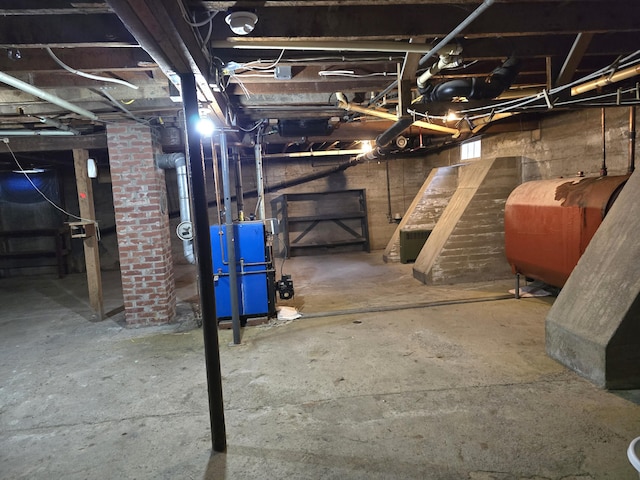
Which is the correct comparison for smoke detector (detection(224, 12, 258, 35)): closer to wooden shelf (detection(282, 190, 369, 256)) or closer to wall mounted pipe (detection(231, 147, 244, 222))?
wall mounted pipe (detection(231, 147, 244, 222))

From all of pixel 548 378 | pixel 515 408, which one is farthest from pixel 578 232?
pixel 515 408

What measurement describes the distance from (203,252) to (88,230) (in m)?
3.38

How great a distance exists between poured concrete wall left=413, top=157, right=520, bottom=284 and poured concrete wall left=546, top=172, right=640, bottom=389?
2.67m

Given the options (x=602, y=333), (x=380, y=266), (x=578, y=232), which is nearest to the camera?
(x=602, y=333)

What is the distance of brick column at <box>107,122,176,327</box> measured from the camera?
432cm

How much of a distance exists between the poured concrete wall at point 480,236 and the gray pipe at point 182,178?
352 cm

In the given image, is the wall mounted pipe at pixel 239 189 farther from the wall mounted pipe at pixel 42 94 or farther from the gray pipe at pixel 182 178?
the wall mounted pipe at pixel 42 94

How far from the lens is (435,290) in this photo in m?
5.49

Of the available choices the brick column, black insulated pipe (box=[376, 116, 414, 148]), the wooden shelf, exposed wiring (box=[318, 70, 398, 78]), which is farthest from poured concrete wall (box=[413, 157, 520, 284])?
the wooden shelf

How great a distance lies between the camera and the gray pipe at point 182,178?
449cm

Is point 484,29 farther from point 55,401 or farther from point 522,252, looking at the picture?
point 55,401

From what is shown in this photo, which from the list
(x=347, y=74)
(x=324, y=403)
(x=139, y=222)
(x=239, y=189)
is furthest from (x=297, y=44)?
(x=239, y=189)

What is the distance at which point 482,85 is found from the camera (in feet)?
10.0

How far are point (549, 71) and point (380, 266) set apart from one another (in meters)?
4.99
